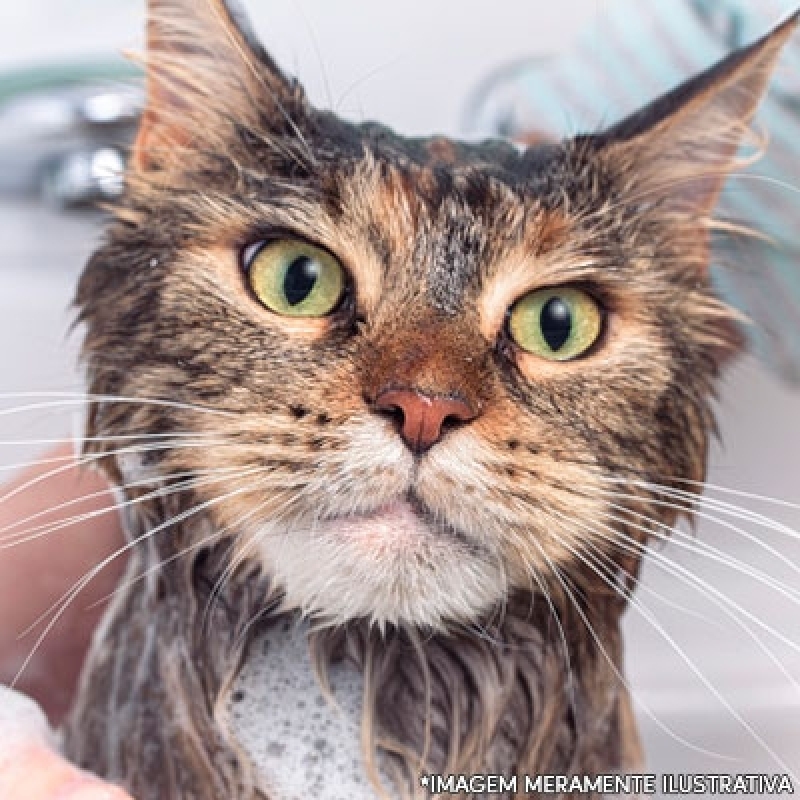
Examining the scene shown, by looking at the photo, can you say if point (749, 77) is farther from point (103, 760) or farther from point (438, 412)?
point (103, 760)

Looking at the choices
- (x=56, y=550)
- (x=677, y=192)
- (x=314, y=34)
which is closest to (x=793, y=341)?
(x=677, y=192)

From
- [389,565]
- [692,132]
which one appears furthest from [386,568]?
[692,132]

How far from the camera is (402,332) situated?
2.04 ft

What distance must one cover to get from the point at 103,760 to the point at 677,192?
0.54 m

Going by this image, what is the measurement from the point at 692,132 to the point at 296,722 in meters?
0.46

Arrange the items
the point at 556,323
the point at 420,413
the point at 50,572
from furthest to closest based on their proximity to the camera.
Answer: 1. the point at 50,572
2. the point at 556,323
3. the point at 420,413

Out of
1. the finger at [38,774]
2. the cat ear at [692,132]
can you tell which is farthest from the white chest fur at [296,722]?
the cat ear at [692,132]

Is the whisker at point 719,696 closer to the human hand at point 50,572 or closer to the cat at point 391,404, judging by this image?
the cat at point 391,404

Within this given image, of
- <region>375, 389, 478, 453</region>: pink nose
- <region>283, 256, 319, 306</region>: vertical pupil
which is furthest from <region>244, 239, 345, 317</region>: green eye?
<region>375, 389, 478, 453</region>: pink nose

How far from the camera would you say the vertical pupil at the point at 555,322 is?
688 mm

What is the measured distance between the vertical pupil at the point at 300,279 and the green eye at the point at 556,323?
0.40 feet

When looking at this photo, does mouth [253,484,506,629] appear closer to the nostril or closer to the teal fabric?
the nostril

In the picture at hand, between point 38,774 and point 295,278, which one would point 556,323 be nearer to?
point 295,278

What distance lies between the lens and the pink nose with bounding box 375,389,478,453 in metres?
0.57
